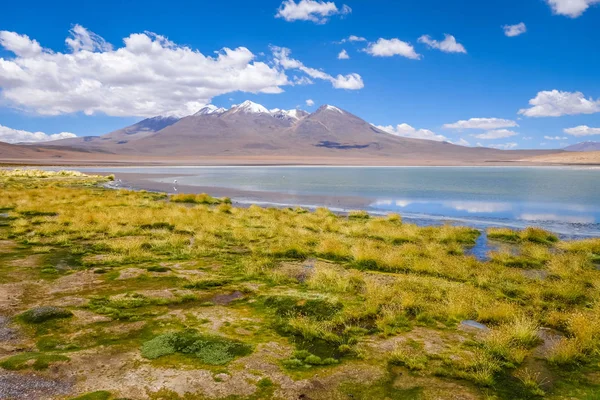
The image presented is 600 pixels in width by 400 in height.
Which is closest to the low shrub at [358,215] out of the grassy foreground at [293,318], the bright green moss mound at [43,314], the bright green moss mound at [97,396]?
the grassy foreground at [293,318]

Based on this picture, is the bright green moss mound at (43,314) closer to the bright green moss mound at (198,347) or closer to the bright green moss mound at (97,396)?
the bright green moss mound at (198,347)

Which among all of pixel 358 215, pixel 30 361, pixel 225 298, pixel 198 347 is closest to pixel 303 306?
pixel 225 298

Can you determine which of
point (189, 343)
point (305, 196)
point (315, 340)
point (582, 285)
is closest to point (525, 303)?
point (582, 285)

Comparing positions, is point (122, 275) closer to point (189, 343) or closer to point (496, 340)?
point (189, 343)

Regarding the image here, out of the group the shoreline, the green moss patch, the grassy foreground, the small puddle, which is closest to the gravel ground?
the grassy foreground

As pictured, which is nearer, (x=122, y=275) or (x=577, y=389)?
(x=577, y=389)
